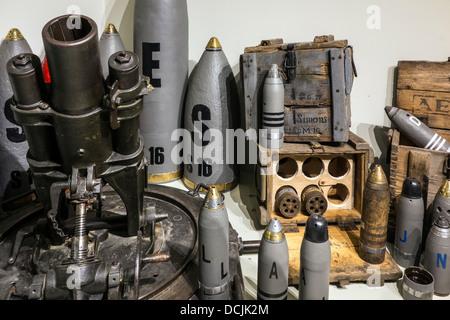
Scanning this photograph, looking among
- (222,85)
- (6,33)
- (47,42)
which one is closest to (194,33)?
(222,85)

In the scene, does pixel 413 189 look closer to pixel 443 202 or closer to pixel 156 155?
pixel 443 202

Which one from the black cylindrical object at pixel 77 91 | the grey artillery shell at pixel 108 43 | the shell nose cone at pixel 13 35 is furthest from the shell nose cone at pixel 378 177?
the shell nose cone at pixel 13 35

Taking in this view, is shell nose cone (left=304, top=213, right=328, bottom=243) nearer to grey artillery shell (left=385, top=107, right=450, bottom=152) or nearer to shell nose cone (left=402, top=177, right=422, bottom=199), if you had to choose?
shell nose cone (left=402, top=177, right=422, bottom=199)

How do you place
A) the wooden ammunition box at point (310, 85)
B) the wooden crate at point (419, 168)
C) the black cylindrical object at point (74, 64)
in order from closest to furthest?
the black cylindrical object at point (74, 64), the wooden crate at point (419, 168), the wooden ammunition box at point (310, 85)

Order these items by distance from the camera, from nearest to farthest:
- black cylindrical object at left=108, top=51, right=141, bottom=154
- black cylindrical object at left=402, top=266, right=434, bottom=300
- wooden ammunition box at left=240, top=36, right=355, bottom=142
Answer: black cylindrical object at left=108, top=51, right=141, bottom=154 < black cylindrical object at left=402, top=266, right=434, bottom=300 < wooden ammunition box at left=240, top=36, right=355, bottom=142

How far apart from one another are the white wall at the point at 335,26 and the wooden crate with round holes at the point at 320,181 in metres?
0.42

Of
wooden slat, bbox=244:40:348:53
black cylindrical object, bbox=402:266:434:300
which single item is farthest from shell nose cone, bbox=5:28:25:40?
black cylindrical object, bbox=402:266:434:300

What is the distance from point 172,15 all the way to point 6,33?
35.8 inches

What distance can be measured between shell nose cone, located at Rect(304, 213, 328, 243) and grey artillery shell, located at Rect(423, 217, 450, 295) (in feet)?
1.75

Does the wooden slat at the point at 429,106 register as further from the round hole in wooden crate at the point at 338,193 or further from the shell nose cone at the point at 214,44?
the shell nose cone at the point at 214,44

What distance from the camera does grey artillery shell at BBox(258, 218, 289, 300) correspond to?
1.43m

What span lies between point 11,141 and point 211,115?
103 centimetres

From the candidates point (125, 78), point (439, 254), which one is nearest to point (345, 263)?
point (439, 254)

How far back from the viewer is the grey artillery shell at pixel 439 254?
165 cm
